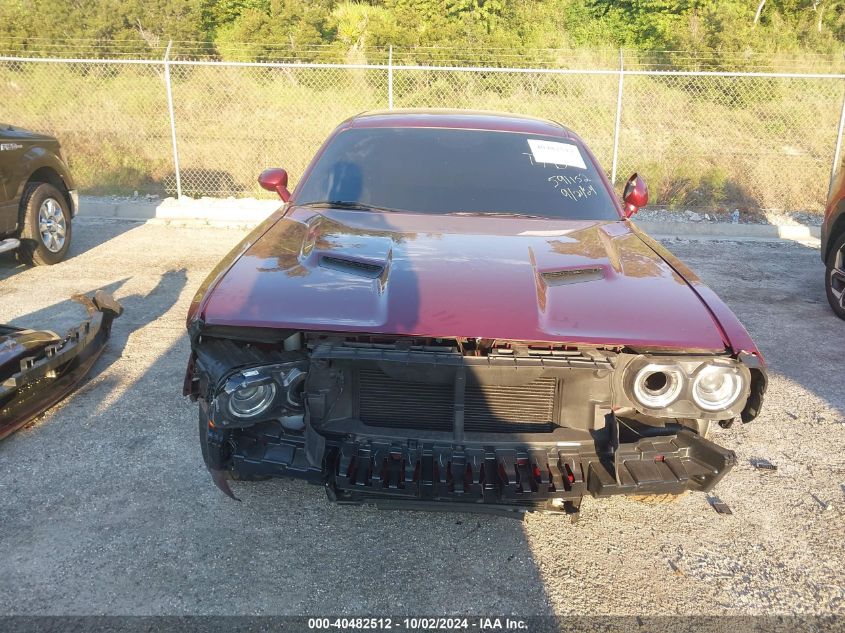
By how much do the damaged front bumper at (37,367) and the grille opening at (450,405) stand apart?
81.4 inches

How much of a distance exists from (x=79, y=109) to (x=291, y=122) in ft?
13.7

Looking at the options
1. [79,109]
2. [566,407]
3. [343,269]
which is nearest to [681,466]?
[566,407]

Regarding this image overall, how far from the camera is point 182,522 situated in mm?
3035

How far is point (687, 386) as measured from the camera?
8.34 ft

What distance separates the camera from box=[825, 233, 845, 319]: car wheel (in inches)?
244

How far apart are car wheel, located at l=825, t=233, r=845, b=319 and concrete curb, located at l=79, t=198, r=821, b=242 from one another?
332cm

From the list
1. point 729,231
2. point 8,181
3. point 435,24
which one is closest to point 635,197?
point 8,181

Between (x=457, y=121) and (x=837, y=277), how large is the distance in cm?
392

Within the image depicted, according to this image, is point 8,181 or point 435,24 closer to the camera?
point 8,181

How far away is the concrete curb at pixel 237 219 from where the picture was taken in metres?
9.71

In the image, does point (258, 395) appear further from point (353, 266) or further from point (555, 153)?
point (555, 153)

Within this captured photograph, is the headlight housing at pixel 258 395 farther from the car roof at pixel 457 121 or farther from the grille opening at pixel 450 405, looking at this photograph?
the car roof at pixel 457 121

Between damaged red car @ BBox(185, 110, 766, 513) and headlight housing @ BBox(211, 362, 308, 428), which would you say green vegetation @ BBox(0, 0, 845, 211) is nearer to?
damaged red car @ BBox(185, 110, 766, 513)

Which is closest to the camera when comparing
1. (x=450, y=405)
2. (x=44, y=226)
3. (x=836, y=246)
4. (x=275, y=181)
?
(x=450, y=405)
